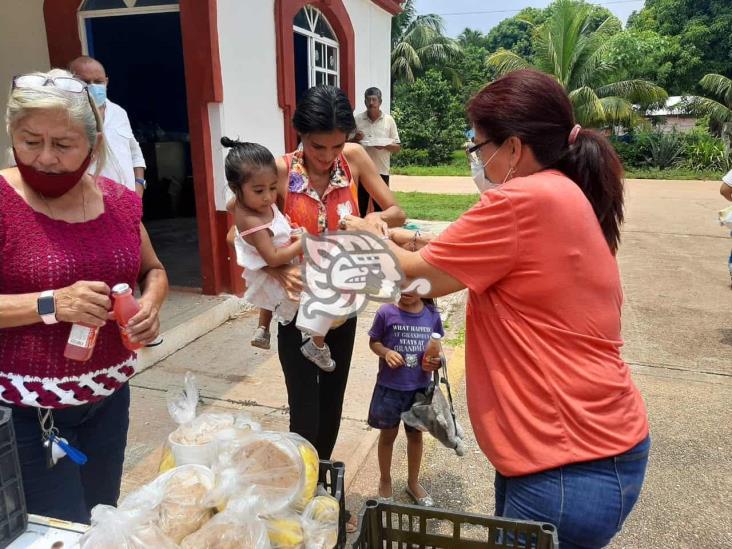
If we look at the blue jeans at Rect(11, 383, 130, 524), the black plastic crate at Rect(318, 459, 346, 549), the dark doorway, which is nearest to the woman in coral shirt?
the black plastic crate at Rect(318, 459, 346, 549)

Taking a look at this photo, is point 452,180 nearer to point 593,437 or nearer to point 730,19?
point 730,19

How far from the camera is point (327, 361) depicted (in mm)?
2316

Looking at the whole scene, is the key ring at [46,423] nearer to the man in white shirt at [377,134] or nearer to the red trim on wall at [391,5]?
the man in white shirt at [377,134]

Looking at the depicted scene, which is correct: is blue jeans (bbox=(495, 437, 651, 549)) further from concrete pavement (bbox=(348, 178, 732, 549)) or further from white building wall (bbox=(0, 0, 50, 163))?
white building wall (bbox=(0, 0, 50, 163))

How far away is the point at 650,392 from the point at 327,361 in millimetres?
2909

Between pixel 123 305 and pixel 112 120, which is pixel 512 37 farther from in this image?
pixel 123 305

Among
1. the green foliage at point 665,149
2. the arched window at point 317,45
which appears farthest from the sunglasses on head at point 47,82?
the green foliage at point 665,149

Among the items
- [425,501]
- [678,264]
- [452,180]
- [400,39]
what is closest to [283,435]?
[425,501]

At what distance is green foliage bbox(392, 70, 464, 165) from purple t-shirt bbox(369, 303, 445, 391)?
22134 mm

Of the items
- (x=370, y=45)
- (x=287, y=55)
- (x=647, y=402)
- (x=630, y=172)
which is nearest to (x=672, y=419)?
(x=647, y=402)

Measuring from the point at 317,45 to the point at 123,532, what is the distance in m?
7.53

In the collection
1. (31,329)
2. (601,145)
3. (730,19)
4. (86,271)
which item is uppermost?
(730,19)

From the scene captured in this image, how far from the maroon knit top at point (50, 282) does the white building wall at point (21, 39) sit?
4654mm

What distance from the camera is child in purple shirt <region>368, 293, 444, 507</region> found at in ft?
8.96
